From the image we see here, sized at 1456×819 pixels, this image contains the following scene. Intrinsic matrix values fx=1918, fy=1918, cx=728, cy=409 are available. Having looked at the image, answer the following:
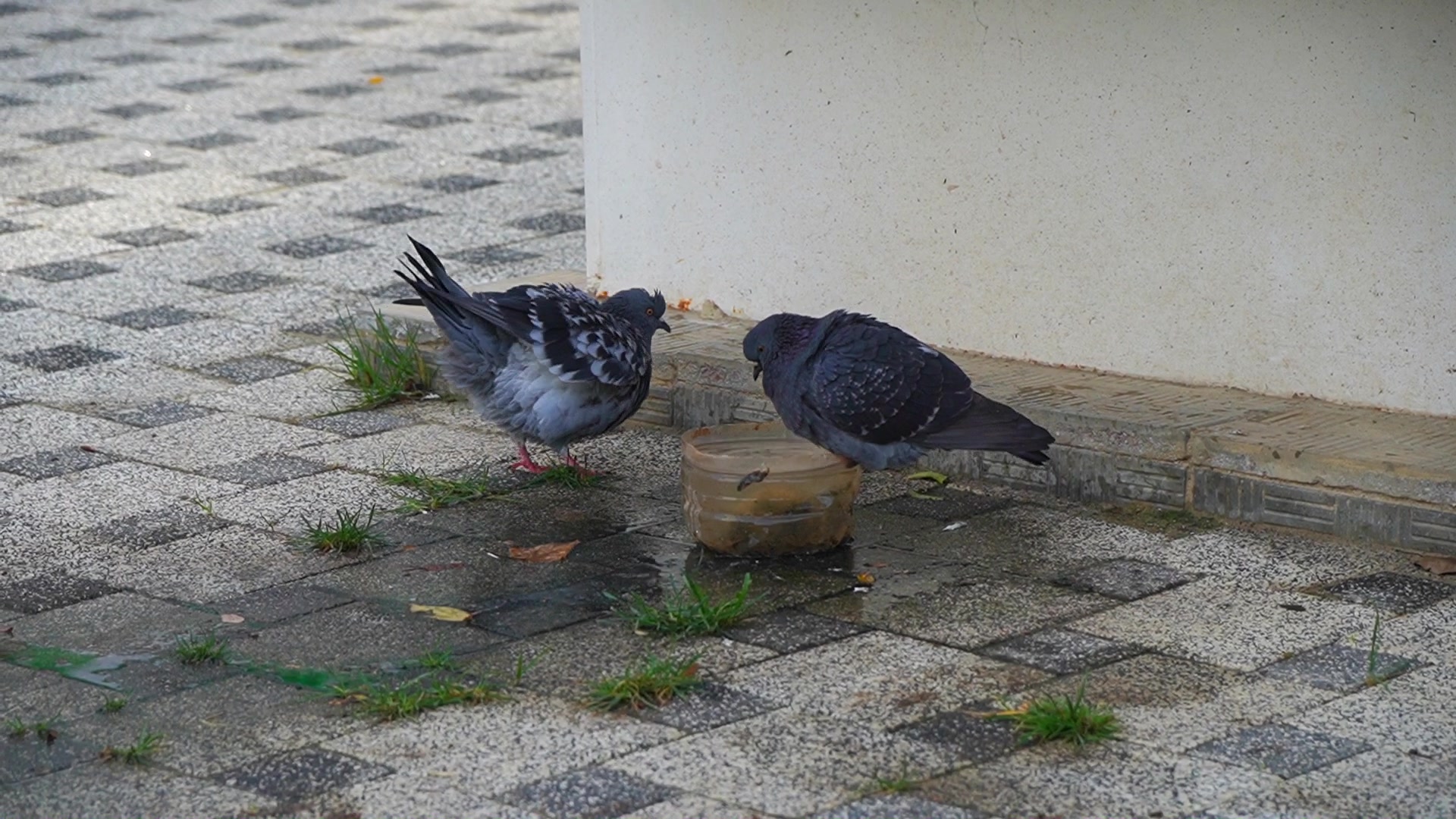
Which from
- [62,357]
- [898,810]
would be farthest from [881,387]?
[62,357]

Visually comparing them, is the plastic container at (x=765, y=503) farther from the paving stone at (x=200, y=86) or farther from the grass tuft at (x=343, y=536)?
the paving stone at (x=200, y=86)

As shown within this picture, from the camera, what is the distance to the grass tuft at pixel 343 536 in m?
4.74

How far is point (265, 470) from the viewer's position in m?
5.41

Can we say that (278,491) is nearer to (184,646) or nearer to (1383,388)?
(184,646)

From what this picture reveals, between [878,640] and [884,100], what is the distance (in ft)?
6.95

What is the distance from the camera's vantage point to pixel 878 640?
13.6ft

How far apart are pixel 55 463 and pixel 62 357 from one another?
3.68 ft

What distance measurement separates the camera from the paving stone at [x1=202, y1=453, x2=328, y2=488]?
17.5 feet

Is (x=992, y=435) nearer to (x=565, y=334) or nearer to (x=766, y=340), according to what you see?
(x=766, y=340)

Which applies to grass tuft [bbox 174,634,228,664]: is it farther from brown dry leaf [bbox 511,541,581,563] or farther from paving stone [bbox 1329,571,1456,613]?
paving stone [bbox 1329,571,1456,613]

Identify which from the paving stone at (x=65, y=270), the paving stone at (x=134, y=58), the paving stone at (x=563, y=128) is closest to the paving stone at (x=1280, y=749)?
the paving stone at (x=65, y=270)

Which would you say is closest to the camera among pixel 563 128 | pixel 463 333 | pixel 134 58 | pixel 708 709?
pixel 708 709

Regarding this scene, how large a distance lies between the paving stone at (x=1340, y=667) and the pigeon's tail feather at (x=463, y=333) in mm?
2196

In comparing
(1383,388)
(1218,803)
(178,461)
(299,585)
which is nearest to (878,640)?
(1218,803)
